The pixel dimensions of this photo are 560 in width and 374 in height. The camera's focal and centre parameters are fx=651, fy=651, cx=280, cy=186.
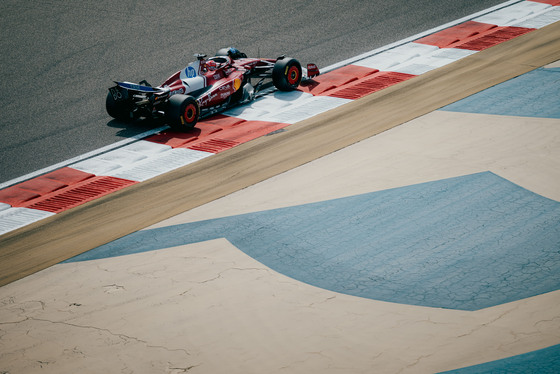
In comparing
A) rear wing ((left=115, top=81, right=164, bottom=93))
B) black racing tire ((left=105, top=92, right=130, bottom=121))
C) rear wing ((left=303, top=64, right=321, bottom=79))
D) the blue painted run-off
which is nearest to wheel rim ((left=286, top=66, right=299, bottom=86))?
rear wing ((left=303, top=64, right=321, bottom=79))

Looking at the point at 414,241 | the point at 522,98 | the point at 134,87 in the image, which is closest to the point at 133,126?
the point at 134,87

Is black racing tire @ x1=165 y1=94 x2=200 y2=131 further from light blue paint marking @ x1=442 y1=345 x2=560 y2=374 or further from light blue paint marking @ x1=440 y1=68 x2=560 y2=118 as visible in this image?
light blue paint marking @ x1=442 y1=345 x2=560 y2=374

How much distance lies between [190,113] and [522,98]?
5.77 m

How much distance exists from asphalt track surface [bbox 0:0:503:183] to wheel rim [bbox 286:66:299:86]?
1337 millimetres

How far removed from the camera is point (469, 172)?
361 inches

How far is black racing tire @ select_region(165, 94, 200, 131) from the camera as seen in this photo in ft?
35.9

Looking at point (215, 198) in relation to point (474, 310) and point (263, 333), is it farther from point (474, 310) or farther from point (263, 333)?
point (474, 310)

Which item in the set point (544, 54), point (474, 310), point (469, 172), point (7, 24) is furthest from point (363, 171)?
point (7, 24)

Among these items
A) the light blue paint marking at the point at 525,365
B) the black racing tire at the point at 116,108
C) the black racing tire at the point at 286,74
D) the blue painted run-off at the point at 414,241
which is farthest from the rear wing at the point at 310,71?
the light blue paint marking at the point at 525,365

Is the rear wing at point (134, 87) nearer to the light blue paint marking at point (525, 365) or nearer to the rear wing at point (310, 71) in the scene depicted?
the rear wing at point (310, 71)

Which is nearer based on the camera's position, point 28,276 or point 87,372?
point 87,372

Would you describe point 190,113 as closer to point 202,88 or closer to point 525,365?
point 202,88

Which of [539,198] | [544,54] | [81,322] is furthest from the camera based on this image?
[544,54]

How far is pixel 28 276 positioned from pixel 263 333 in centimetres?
321
